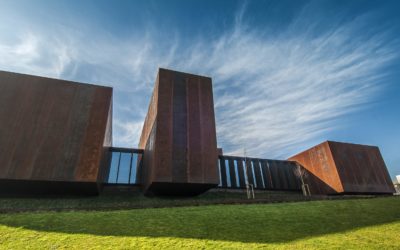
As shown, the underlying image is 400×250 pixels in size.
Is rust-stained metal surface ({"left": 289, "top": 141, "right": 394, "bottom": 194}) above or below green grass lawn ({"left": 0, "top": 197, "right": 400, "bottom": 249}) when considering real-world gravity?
above

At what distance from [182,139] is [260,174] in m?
10.7

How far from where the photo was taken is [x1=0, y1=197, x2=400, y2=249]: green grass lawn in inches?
231

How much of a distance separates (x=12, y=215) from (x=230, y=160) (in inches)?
629

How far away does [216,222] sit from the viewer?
7773 millimetres

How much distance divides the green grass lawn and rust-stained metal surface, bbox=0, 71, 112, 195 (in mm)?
4524

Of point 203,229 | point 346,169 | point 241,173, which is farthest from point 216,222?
point 346,169

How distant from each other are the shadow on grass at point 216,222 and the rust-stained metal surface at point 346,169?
32.8ft

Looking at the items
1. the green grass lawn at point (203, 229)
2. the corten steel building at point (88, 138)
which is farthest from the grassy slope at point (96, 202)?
the green grass lawn at point (203, 229)

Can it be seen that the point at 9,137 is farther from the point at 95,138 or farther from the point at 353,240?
the point at 353,240

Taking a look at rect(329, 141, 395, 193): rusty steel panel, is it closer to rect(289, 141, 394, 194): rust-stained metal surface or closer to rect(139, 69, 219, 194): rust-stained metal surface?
rect(289, 141, 394, 194): rust-stained metal surface

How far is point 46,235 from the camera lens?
6.22 m

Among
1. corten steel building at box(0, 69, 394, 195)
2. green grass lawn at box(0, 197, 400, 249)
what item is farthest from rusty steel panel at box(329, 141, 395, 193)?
green grass lawn at box(0, 197, 400, 249)

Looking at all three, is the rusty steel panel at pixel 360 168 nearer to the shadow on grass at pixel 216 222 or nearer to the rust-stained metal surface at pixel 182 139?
the shadow on grass at pixel 216 222

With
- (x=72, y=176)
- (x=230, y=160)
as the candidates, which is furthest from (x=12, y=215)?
(x=230, y=160)
